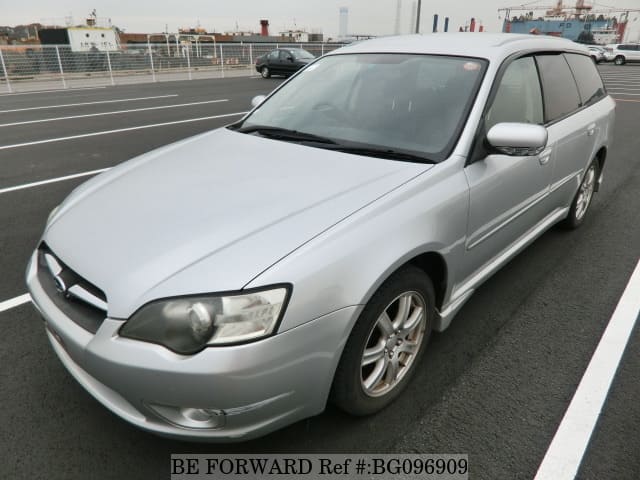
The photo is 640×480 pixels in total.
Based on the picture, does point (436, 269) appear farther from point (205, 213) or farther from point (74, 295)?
point (74, 295)

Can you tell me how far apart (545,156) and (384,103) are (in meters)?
1.12

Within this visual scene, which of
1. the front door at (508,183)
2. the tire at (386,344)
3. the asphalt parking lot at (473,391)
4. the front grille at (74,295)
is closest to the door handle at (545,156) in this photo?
the front door at (508,183)

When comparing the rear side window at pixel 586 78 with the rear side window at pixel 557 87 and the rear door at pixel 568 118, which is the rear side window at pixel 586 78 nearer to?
the rear door at pixel 568 118

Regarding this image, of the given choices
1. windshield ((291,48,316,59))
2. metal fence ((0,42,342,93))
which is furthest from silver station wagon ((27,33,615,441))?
windshield ((291,48,316,59))

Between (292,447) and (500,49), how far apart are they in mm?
2426

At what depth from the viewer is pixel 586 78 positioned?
3820 mm

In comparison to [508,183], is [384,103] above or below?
above

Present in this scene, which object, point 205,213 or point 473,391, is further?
point 473,391

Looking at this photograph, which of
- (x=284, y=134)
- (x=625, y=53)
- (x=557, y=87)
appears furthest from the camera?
(x=625, y=53)

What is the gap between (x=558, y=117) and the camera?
3.21m

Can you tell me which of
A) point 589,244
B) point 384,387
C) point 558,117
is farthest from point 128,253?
point 589,244

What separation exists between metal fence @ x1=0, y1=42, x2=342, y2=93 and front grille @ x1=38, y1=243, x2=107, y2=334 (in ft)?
56.0

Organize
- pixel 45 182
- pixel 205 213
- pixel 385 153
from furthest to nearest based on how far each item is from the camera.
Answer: pixel 45 182, pixel 385 153, pixel 205 213

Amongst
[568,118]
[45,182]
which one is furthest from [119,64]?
[568,118]
